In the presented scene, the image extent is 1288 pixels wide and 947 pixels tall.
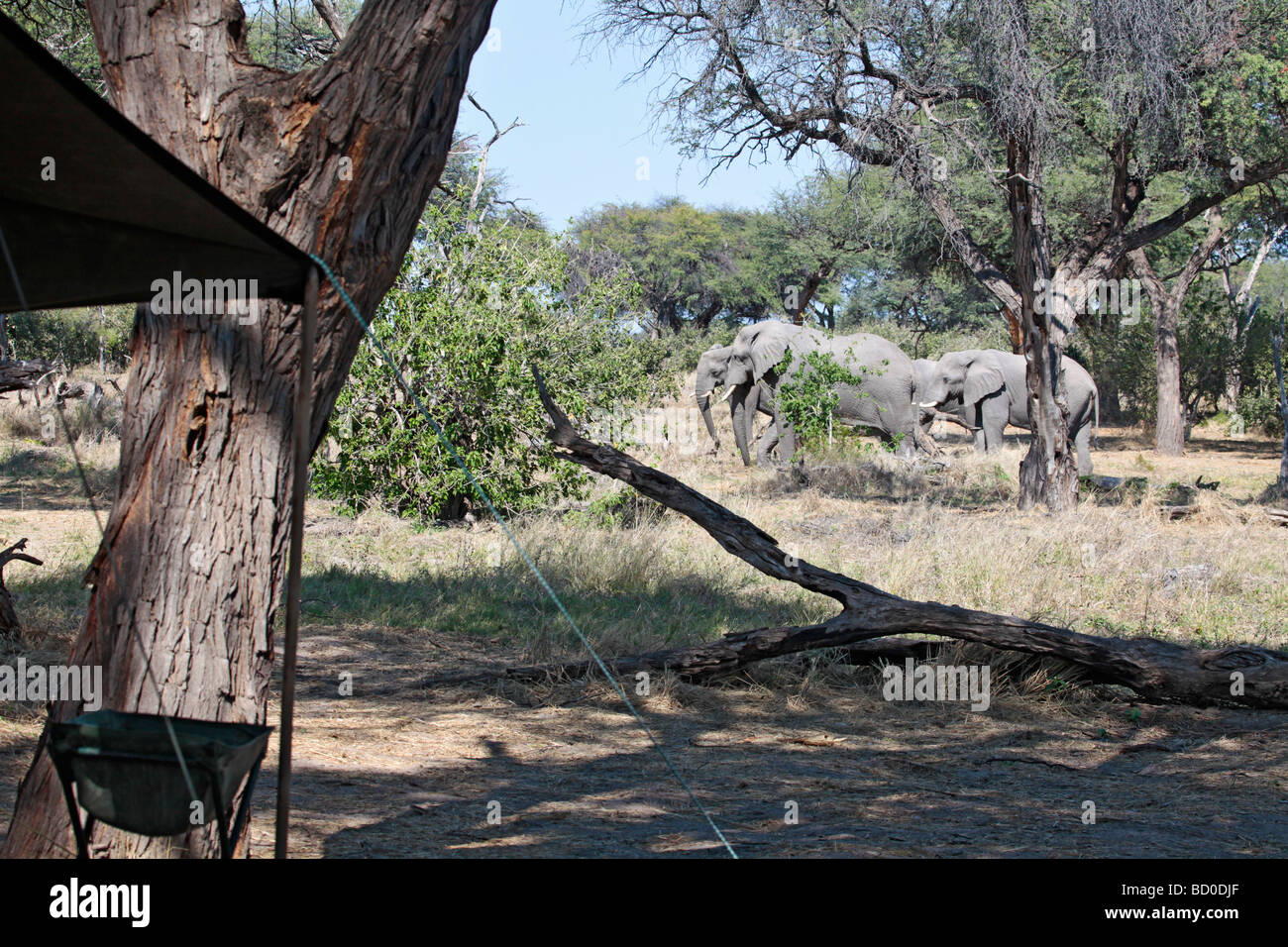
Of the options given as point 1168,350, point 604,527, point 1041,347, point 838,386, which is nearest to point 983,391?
point 838,386

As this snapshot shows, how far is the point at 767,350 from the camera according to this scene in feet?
59.2

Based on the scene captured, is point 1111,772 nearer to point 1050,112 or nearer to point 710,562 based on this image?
point 710,562

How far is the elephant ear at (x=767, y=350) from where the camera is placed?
17969 millimetres

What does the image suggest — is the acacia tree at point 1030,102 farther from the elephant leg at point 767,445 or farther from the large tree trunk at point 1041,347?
the elephant leg at point 767,445

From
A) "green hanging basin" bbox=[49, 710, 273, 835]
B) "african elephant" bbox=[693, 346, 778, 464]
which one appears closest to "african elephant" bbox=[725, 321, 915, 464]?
"african elephant" bbox=[693, 346, 778, 464]

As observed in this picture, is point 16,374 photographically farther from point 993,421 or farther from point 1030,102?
point 993,421

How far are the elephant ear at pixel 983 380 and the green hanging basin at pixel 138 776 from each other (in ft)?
65.3

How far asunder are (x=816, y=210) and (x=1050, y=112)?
16.6 metres

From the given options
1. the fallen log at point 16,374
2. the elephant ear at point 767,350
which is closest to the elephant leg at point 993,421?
the elephant ear at point 767,350

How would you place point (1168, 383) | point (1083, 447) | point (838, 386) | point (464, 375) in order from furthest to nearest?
point (1168, 383) → point (838, 386) → point (1083, 447) → point (464, 375)

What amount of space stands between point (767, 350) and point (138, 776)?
15.9m

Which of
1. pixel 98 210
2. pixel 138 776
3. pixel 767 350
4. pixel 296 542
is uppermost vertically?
pixel 767 350

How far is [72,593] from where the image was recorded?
7578 mm

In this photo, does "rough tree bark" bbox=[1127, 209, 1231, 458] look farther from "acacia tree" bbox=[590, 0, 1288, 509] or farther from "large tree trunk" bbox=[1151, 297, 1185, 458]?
"acacia tree" bbox=[590, 0, 1288, 509]
